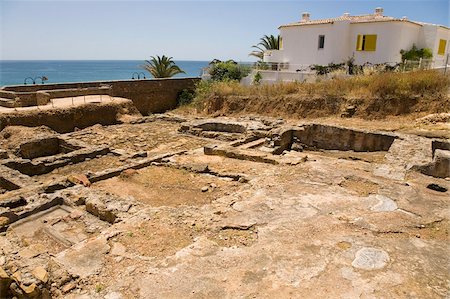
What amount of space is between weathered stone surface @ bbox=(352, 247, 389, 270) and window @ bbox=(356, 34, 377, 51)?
2145 cm

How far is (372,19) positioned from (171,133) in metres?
16.9

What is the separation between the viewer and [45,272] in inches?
183

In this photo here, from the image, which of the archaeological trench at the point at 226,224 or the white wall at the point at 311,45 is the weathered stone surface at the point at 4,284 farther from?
the white wall at the point at 311,45

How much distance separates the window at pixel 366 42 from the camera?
23219mm

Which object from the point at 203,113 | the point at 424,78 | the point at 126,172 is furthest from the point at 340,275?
the point at 203,113

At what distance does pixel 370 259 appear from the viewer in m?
4.85

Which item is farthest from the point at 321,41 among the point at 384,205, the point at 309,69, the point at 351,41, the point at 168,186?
the point at 384,205

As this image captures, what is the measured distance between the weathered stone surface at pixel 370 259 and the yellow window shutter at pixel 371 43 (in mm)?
21453

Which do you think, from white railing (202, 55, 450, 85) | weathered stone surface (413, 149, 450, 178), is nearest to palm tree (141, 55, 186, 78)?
white railing (202, 55, 450, 85)

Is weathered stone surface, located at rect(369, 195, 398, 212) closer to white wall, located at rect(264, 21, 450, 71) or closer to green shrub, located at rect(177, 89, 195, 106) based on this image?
green shrub, located at rect(177, 89, 195, 106)

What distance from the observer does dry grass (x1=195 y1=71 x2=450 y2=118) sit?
14742 mm

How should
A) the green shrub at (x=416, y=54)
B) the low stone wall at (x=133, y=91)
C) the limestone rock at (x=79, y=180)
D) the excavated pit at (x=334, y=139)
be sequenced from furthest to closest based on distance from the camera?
the green shrub at (x=416, y=54) → the low stone wall at (x=133, y=91) → the excavated pit at (x=334, y=139) → the limestone rock at (x=79, y=180)

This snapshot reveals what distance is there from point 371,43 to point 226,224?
21.7 meters

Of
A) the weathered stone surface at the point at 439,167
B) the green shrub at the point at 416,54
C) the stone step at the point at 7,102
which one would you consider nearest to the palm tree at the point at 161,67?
the stone step at the point at 7,102
